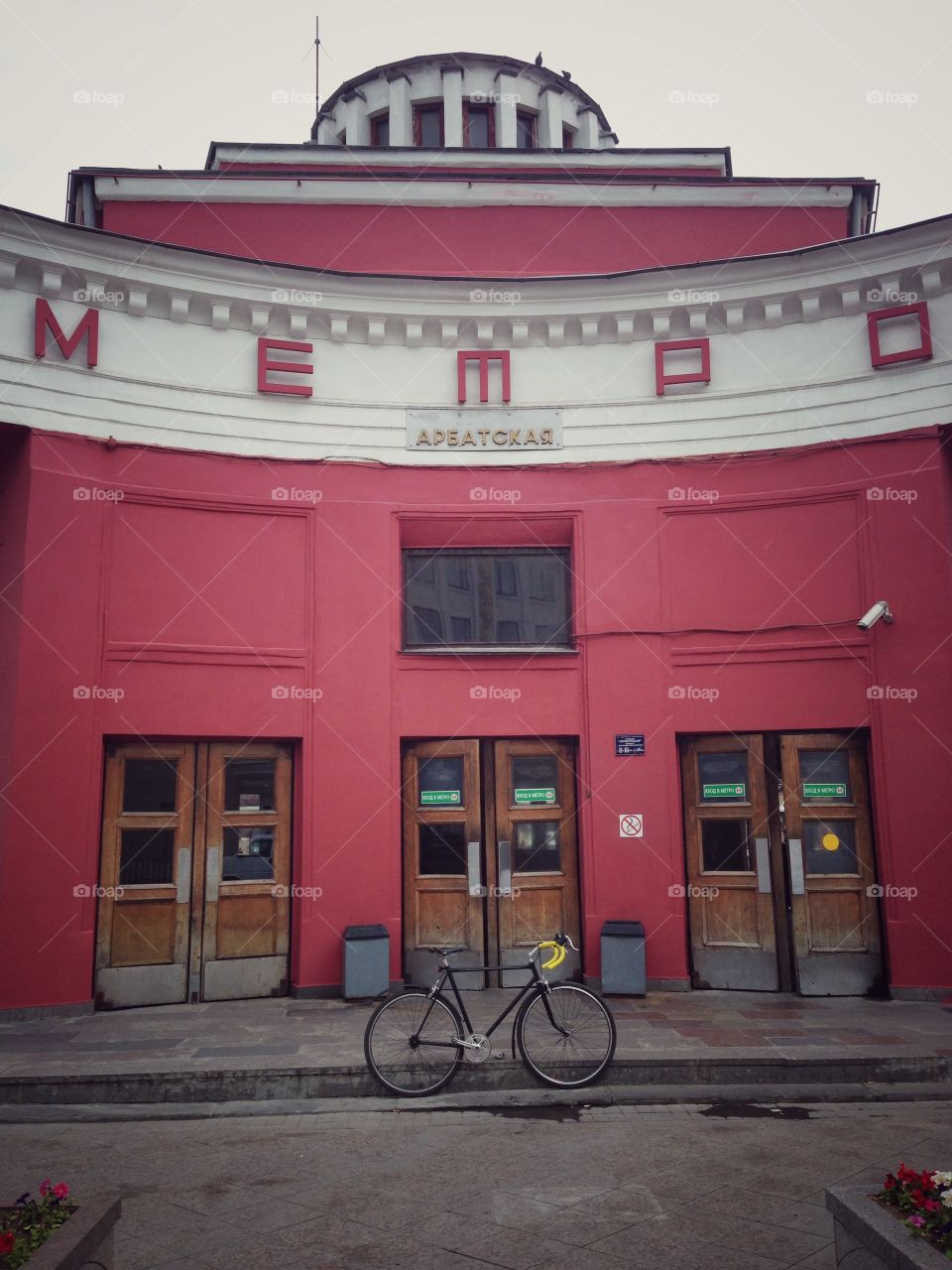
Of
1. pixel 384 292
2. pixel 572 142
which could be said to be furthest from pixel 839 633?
pixel 572 142

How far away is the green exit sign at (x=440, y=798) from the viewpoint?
36.8 feet

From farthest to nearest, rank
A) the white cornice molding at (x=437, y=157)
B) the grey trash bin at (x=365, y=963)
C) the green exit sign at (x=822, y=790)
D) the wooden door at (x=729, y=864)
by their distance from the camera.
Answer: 1. the white cornice molding at (x=437, y=157)
2. the green exit sign at (x=822, y=790)
3. the wooden door at (x=729, y=864)
4. the grey trash bin at (x=365, y=963)

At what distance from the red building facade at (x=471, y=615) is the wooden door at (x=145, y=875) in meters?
0.03

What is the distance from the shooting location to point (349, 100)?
19609mm

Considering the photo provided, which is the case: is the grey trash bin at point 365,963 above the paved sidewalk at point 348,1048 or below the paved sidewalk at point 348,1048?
above

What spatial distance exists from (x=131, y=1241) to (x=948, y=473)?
1028cm

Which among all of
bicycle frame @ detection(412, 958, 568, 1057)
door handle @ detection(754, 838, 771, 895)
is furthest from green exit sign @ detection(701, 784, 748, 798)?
bicycle frame @ detection(412, 958, 568, 1057)

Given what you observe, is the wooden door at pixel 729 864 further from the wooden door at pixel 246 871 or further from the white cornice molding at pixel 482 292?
the white cornice molding at pixel 482 292

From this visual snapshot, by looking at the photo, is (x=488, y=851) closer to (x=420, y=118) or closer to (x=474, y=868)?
(x=474, y=868)

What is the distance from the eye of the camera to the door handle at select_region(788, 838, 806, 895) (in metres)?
10.6

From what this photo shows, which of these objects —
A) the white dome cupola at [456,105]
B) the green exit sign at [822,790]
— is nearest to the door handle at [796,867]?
the green exit sign at [822,790]

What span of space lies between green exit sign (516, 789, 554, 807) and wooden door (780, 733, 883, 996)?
104 inches

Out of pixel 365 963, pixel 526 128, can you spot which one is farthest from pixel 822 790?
pixel 526 128

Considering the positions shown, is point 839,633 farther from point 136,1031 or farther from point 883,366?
point 136,1031
